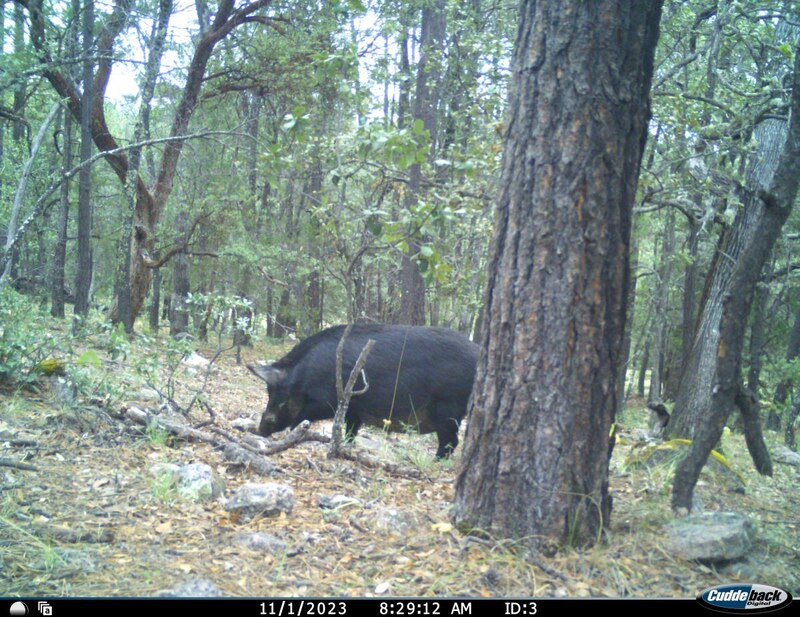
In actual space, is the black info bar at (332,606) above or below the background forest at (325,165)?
Answer: below

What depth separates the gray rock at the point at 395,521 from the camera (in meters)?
4.25

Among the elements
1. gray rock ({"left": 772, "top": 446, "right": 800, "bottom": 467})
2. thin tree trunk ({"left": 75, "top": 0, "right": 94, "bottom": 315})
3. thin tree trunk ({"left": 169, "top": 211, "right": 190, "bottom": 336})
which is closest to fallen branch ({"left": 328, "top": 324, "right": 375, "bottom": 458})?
gray rock ({"left": 772, "top": 446, "right": 800, "bottom": 467})

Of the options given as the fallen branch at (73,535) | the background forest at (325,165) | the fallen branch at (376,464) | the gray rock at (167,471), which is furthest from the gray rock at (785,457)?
the fallen branch at (73,535)

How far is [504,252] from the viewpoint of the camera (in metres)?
3.98

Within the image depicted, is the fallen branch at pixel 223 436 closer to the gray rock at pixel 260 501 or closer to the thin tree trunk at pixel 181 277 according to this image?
the gray rock at pixel 260 501

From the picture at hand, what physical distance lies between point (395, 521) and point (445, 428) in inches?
144

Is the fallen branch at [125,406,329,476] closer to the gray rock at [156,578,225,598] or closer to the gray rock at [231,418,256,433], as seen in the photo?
the gray rock at [231,418,256,433]

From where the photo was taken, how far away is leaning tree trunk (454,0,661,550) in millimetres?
3791

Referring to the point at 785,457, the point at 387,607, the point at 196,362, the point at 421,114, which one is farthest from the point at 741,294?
the point at 196,362

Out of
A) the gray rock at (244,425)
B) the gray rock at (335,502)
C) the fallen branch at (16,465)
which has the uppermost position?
the fallen branch at (16,465)

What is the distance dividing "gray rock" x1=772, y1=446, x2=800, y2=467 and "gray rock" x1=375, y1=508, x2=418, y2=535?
6.91 m

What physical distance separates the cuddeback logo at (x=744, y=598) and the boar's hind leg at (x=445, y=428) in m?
4.46

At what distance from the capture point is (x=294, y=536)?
4164 mm

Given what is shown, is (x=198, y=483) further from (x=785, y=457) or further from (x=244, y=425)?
(x=785, y=457)
